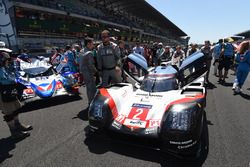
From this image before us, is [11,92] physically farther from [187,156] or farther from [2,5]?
[2,5]

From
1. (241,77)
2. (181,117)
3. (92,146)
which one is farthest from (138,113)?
(241,77)

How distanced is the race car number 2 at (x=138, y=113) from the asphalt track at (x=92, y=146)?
0.44 meters

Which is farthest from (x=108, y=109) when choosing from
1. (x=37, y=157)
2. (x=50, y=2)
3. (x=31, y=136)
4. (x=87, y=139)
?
(x=50, y=2)

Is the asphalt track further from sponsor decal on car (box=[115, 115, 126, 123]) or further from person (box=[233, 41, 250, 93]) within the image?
person (box=[233, 41, 250, 93])

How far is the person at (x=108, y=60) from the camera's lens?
4398 mm

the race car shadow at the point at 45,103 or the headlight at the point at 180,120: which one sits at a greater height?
the headlight at the point at 180,120

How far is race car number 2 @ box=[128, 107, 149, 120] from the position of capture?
9.48ft

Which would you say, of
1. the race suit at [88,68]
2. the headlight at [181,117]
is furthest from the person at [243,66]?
the race suit at [88,68]

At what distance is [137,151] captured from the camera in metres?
2.76

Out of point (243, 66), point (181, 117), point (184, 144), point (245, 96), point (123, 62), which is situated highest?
point (123, 62)

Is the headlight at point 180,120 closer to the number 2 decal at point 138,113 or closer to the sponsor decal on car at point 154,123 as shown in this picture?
the sponsor decal on car at point 154,123

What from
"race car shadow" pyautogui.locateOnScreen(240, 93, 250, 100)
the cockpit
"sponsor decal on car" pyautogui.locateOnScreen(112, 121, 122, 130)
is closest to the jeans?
"race car shadow" pyautogui.locateOnScreen(240, 93, 250, 100)

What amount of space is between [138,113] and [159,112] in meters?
0.32

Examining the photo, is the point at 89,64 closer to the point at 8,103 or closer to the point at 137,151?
the point at 8,103
